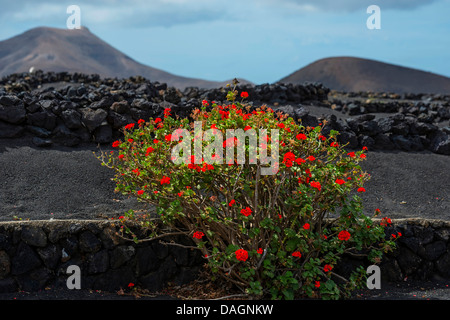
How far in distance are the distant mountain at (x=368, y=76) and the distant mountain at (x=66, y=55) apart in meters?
7.08

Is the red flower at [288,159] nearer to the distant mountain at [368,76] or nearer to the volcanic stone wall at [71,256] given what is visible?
the volcanic stone wall at [71,256]

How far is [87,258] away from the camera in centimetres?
685

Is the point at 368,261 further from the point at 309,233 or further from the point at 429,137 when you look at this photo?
the point at 429,137

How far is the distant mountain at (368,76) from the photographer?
34.2 m

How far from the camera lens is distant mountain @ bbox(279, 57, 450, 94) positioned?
34250 millimetres

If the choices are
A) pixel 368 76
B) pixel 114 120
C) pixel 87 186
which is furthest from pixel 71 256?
pixel 368 76

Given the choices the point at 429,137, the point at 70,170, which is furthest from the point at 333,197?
the point at 429,137

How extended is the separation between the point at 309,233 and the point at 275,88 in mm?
10001

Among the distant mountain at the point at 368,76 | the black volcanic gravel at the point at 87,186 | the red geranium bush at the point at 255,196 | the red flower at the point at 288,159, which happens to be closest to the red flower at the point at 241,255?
the red geranium bush at the point at 255,196

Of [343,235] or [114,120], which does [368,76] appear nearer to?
[114,120]

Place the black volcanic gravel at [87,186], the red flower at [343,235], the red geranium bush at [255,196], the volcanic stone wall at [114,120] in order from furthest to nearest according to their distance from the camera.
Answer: the volcanic stone wall at [114,120] → the black volcanic gravel at [87,186] → the red flower at [343,235] → the red geranium bush at [255,196]

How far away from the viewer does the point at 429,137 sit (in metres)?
12.2

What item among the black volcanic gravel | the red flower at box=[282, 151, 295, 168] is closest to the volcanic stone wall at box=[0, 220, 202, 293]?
the black volcanic gravel

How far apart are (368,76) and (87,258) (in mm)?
31200
